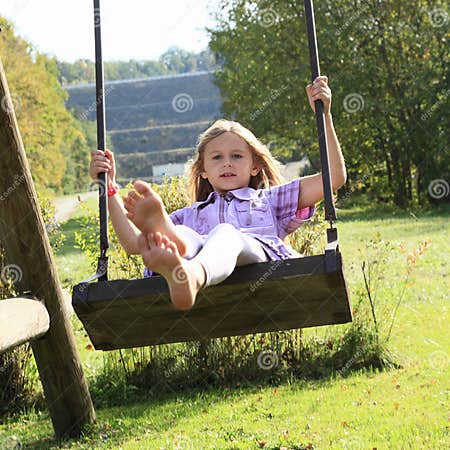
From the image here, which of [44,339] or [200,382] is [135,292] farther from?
[200,382]

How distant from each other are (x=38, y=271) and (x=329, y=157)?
60.8 inches

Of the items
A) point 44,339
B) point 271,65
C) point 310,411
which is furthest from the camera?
point 271,65

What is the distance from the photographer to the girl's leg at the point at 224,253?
94.7 inches

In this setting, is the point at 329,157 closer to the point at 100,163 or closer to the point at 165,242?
the point at 100,163

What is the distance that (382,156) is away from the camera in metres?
19.9

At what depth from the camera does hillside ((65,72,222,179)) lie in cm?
5891

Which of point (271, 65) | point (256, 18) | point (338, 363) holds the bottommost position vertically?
point (338, 363)

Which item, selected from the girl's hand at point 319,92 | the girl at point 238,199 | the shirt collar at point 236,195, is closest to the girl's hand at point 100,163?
the girl at point 238,199

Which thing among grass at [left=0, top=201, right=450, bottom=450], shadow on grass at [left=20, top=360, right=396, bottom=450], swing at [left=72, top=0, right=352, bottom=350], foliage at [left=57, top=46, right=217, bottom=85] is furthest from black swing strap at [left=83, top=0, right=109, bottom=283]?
foliage at [left=57, top=46, right=217, bottom=85]

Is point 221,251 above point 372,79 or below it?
below

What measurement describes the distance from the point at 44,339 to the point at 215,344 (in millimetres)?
1434

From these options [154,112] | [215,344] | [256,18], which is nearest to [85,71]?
[154,112]

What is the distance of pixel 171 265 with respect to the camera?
2154mm

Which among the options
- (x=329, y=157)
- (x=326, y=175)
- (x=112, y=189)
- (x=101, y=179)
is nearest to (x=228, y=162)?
(x=329, y=157)
